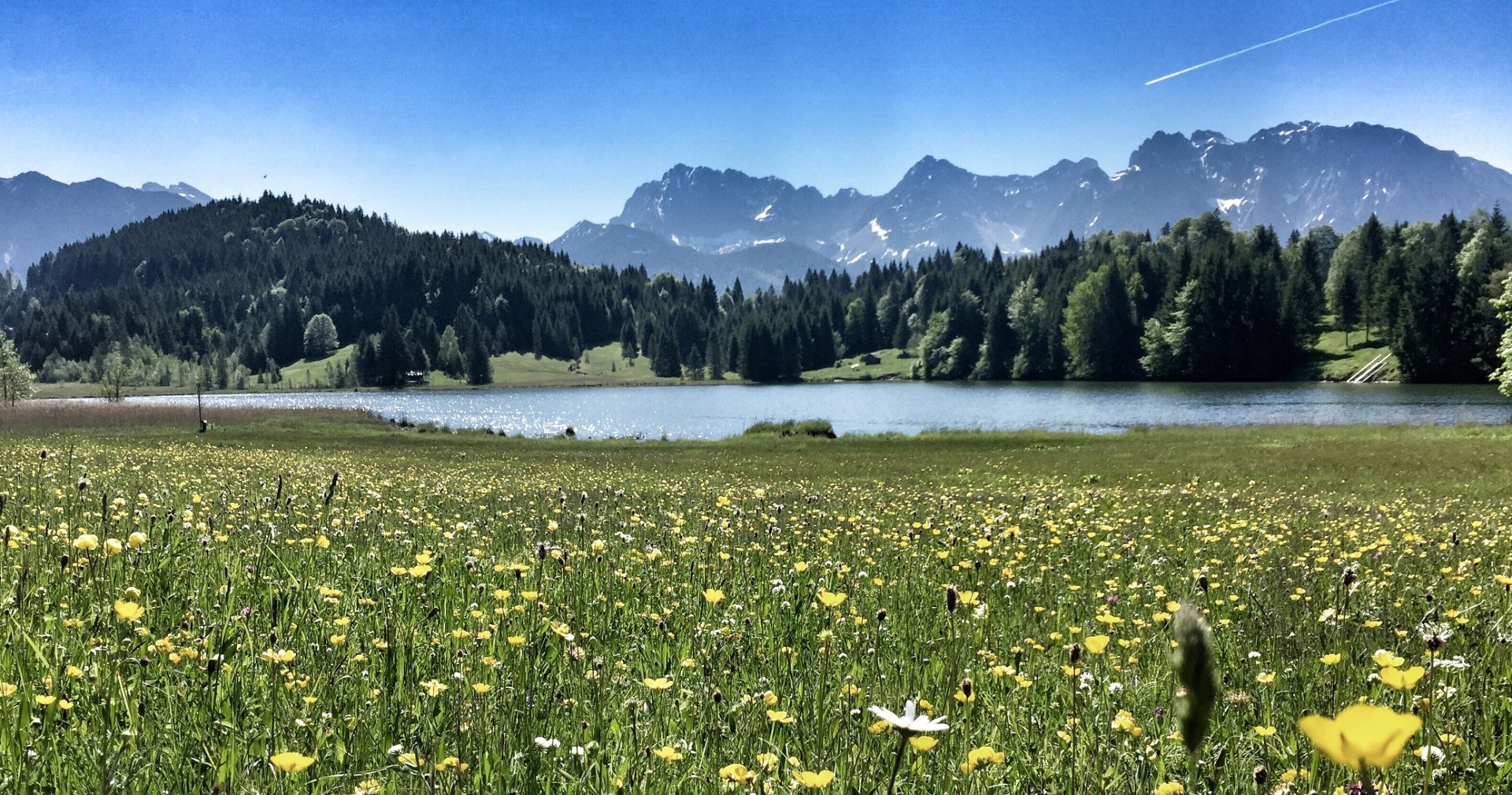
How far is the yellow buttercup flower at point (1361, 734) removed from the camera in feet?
3.21

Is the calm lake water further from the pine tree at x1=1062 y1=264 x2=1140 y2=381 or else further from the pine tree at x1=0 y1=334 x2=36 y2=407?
the pine tree at x1=1062 y1=264 x2=1140 y2=381

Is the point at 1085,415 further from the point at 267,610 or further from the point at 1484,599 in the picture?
the point at 267,610

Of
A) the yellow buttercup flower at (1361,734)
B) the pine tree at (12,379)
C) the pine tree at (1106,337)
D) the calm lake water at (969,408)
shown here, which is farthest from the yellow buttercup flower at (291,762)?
the pine tree at (1106,337)

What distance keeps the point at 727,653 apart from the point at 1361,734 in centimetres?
430

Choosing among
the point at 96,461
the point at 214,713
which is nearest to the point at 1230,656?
the point at 214,713

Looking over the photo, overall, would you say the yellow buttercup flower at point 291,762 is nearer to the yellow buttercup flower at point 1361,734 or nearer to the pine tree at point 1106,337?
the yellow buttercup flower at point 1361,734

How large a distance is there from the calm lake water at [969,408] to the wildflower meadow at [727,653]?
188 ft

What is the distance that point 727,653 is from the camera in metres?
5.05

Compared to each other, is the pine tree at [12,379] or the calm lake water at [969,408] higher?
the pine tree at [12,379]

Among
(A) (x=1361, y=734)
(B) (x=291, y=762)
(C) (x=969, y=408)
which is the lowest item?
(C) (x=969, y=408)

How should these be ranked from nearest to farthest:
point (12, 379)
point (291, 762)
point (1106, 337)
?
point (291, 762) < point (12, 379) < point (1106, 337)

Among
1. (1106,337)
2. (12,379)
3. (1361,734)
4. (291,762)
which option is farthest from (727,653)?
(1106,337)

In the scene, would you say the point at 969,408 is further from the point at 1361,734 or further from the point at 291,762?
the point at 1361,734

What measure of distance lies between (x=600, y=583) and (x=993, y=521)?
5.36m
